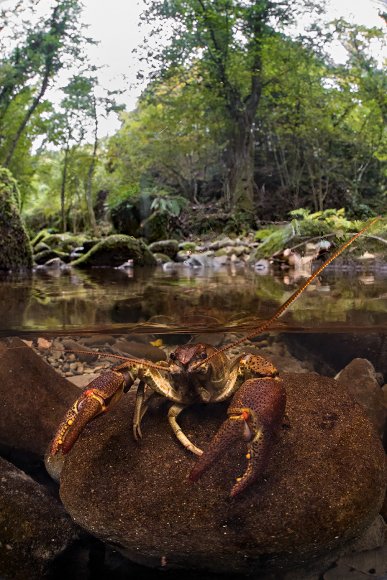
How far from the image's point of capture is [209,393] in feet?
7.05

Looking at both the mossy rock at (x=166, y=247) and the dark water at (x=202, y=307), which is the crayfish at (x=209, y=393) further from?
the mossy rock at (x=166, y=247)

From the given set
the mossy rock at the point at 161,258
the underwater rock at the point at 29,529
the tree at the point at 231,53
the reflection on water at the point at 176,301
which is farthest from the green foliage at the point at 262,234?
the underwater rock at the point at 29,529

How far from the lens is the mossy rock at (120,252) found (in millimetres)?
2279

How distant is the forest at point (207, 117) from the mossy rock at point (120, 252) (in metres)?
0.09

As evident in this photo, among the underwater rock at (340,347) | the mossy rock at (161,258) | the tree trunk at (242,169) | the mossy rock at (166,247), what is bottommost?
the underwater rock at (340,347)

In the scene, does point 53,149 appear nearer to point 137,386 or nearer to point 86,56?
point 86,56

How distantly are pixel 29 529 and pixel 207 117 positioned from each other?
203 centimetres

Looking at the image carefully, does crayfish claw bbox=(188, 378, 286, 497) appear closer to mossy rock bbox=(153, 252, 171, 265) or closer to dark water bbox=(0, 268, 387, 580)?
dark water bbox=(0, 268, 387, 580)

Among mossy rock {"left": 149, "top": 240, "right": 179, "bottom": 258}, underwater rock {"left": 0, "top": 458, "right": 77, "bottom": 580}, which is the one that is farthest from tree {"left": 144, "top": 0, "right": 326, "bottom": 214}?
underwater rock {"left": 0, "top": 458, "right": 77, "bottom": 580}

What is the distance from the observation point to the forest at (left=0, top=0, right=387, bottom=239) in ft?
7.03

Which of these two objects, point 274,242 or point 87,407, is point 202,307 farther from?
point 87,407

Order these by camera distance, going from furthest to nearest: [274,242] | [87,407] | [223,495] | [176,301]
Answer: [176,301], [274,242], [87,407], [223,495]

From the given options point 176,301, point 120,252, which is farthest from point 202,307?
point 120,252

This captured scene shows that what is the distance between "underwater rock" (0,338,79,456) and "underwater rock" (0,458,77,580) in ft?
0.79
